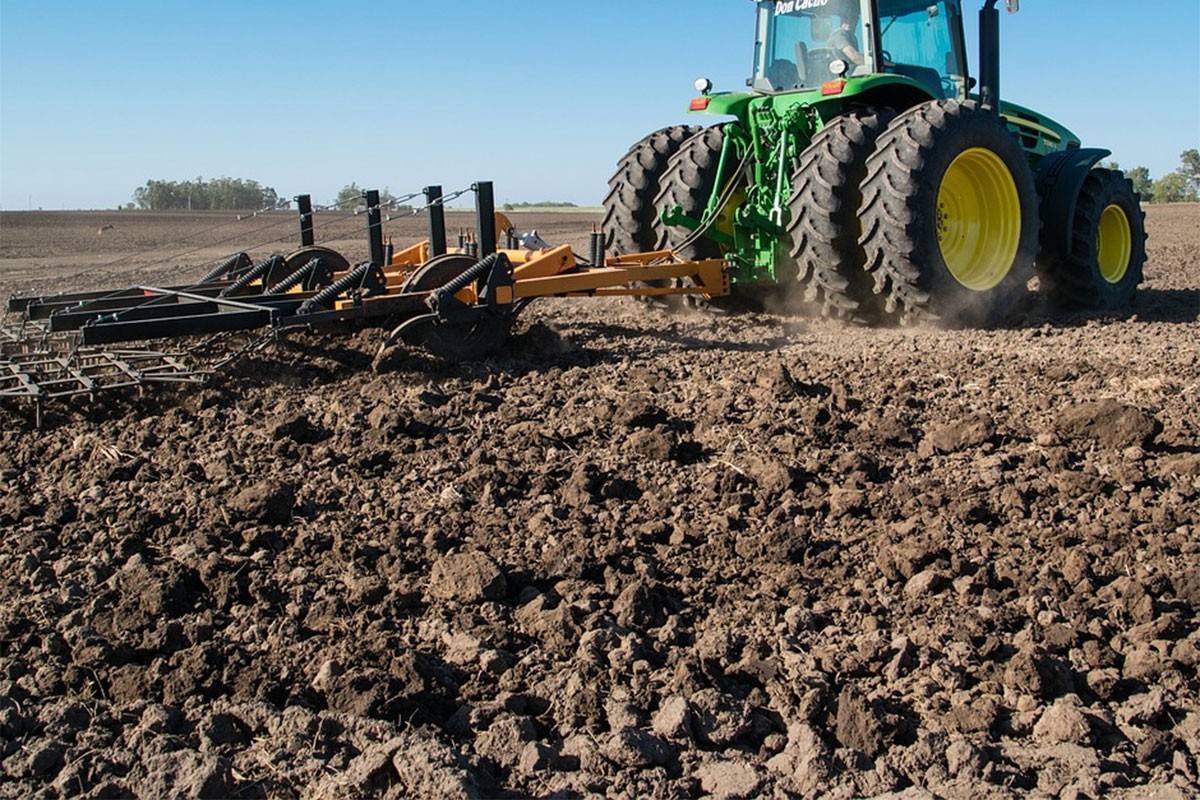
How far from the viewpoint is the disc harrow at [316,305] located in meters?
5.71

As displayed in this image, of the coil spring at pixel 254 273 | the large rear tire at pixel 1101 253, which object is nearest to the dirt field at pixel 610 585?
the coil spring at pixel 254 273

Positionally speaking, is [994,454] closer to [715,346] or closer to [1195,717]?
[1195,717]

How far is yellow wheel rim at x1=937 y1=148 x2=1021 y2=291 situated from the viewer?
7.89 metres

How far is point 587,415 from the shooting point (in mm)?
5340

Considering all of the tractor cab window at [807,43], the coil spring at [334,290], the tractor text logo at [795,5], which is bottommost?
the coil spring at [334,290]

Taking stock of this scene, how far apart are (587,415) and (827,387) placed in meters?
1.29

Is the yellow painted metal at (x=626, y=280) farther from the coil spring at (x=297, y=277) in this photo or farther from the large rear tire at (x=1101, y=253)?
the large rear tire at (x=1101, y=253)

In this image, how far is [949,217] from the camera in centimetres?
795

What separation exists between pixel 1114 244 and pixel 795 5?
3364 millimetres

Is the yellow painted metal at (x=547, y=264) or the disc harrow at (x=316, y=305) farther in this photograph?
the yellow painted metal at (x=547, y=264)

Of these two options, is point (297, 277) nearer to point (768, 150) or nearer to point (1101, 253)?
point (768, 150)

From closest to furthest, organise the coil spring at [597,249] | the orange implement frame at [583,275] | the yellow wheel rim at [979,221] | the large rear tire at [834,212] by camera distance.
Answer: the orange implement frame at [583,275] < the large rear tire at [834,212] < the coil spring at [597,249] < the yellow wheel rim at [979,221]

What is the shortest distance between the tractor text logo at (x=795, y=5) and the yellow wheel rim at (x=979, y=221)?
1.58m

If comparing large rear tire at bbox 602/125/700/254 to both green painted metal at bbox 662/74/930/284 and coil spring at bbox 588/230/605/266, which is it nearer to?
green painted metal at bbox 662/74/930/284
